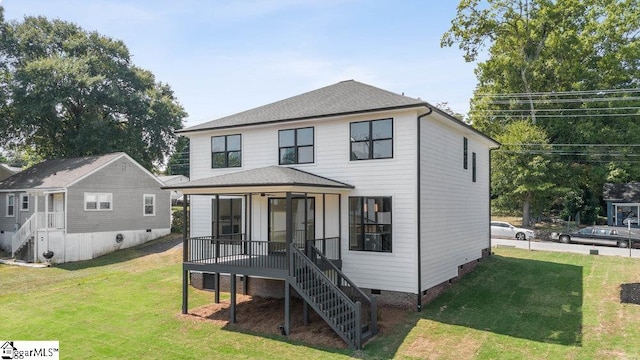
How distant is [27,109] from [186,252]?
27.2 meters

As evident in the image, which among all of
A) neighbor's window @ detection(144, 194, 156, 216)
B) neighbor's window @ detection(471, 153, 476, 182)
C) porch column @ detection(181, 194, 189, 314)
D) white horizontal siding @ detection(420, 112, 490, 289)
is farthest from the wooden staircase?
neighbor's window @ detection(471, 153, 476, 182)

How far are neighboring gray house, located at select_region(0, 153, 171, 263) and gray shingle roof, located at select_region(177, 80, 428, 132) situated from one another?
11.4 m

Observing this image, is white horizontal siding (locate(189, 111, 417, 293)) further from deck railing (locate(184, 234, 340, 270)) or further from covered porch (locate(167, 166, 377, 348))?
deck railing (locate(184, 234, 340, 270))

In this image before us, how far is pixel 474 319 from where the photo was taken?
12.4 meters

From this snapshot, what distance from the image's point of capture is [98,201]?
25.7 meters

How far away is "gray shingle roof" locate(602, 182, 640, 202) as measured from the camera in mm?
33625

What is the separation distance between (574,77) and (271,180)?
32.3 meters

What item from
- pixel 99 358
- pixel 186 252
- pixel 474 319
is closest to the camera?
pixel 99 358

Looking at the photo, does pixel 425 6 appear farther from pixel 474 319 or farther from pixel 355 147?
pixel 474 319

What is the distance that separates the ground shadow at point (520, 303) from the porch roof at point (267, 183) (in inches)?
193

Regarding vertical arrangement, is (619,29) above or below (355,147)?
above

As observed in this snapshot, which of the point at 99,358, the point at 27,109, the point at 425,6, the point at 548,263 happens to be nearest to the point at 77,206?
the point at 27,109

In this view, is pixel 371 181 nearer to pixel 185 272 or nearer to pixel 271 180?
pixel 271 180

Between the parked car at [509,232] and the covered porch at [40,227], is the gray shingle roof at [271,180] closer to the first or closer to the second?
the covered porch at [40,227]
